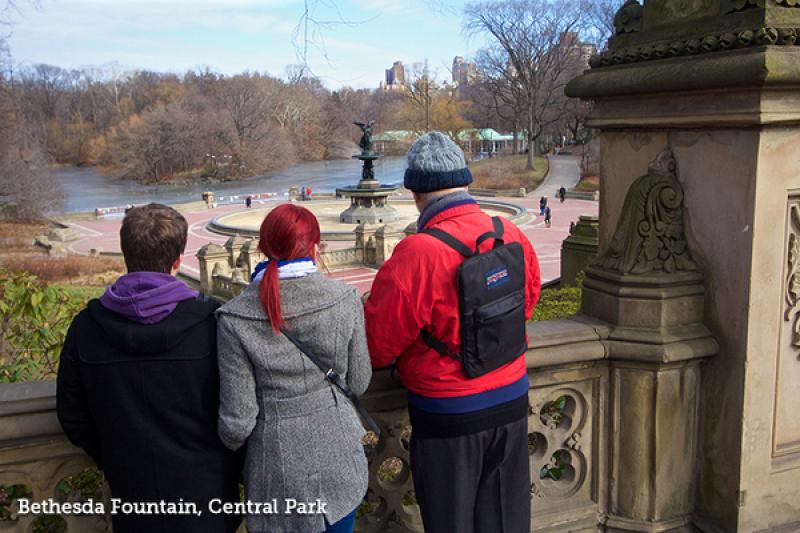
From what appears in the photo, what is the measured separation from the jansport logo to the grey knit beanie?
1.07 ft

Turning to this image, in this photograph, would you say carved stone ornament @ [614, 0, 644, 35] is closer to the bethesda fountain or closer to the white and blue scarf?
the white and blue scarf

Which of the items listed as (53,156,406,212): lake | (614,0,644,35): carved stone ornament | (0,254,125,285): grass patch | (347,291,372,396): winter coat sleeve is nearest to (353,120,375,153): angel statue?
(0,254,125,285): grass patch

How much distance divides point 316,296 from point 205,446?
0.58 m

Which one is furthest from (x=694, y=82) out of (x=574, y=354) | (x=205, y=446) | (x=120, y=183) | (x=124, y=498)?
(x=120, y=183)

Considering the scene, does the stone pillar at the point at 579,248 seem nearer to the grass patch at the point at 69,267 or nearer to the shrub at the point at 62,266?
the grass patch at the point at 69,267

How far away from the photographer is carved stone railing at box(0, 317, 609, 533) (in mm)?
2559

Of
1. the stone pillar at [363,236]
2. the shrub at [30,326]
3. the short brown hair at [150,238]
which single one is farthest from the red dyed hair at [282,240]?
the stone pillar at [363,236]

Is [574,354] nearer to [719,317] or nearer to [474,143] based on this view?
[719,317]

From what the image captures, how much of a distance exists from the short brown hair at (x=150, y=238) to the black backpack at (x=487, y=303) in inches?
32.0

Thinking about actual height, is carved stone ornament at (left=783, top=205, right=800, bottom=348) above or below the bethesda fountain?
above

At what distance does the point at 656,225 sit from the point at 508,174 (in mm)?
51777

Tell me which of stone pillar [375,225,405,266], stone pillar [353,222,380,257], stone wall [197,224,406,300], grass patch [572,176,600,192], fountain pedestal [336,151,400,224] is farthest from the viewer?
grass patch [572,176,600,192]

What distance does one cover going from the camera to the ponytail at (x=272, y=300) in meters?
2.08

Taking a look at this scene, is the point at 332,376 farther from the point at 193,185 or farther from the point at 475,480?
the point at 193,185
